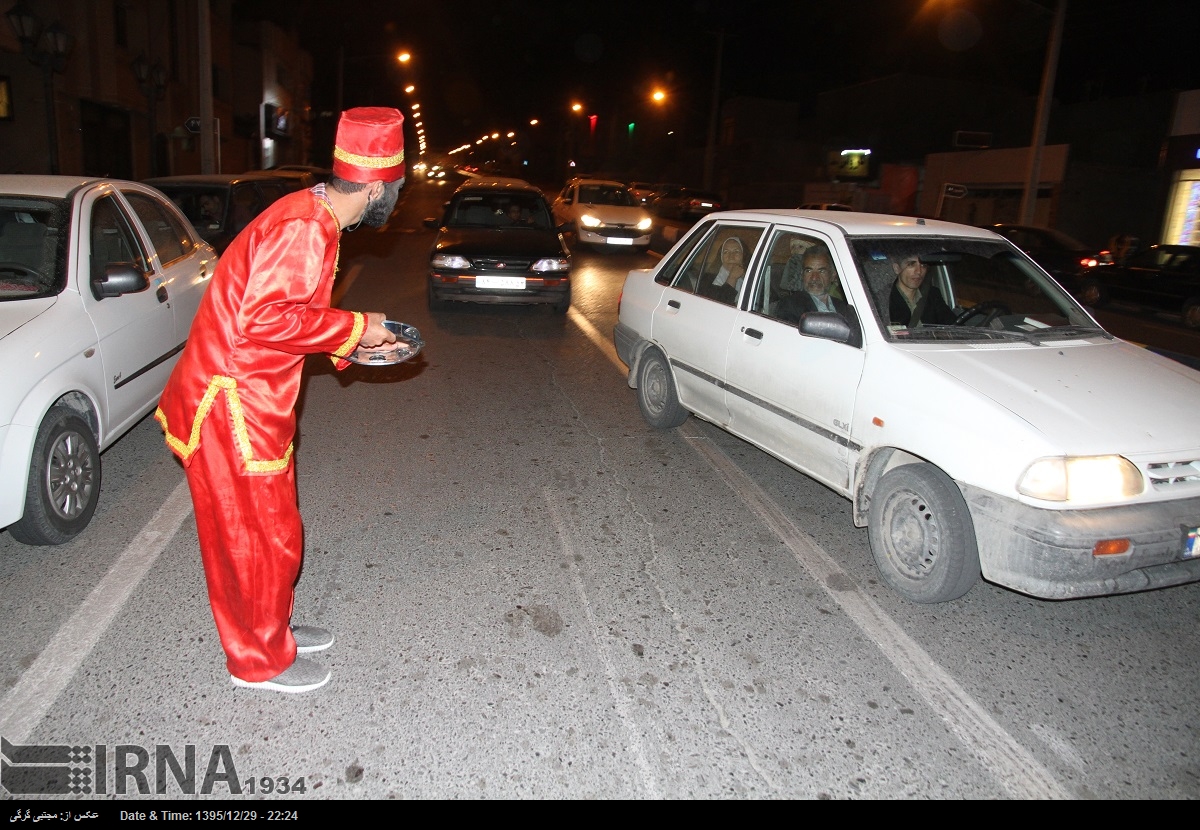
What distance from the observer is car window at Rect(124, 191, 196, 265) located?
5.92m

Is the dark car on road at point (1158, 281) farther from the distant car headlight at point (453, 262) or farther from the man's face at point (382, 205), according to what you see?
the man's face at point (382, 205)

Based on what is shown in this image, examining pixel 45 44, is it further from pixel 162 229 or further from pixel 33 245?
pixel 33 245

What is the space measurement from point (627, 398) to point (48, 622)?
496cm

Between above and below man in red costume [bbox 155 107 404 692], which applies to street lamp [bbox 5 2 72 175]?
above

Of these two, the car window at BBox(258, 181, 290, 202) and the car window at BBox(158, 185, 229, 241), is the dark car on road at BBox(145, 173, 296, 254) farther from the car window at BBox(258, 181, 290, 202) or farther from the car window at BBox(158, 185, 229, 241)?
the car window at BBox(258, 181, 290, 202)

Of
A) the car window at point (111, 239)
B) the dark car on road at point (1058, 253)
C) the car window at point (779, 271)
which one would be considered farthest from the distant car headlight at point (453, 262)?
the dark car on road at point (1058, 253)

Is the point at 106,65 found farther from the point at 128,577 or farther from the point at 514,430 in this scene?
the point at 128,577

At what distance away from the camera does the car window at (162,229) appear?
19.4 ft

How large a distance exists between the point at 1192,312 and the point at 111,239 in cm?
1687

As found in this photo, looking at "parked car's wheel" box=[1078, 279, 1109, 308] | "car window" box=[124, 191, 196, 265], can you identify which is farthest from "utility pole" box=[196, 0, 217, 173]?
"parked car's wheel" box=[1078, 279, 1109, 308]

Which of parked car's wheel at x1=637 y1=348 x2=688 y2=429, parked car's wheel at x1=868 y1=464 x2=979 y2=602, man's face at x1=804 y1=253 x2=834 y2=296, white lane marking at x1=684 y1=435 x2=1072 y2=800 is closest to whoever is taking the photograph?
white lane marking at x1=684 y1=435 x2=1072 y2=800

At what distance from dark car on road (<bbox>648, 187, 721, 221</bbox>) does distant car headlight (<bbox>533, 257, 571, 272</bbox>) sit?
22226 millimetres

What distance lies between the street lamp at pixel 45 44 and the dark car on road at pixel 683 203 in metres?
21.6
